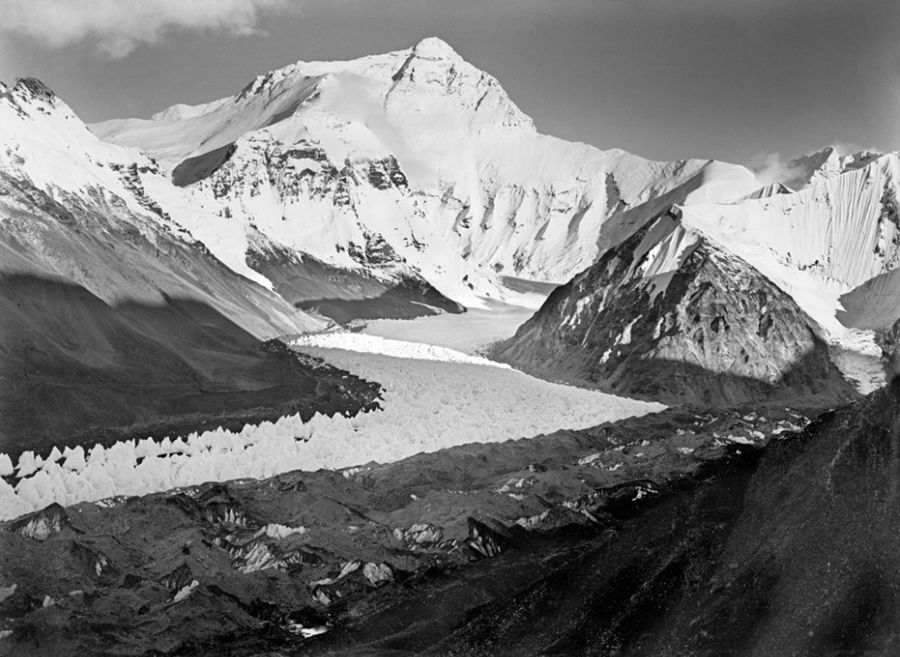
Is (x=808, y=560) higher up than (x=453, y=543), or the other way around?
(x=808, y=560)

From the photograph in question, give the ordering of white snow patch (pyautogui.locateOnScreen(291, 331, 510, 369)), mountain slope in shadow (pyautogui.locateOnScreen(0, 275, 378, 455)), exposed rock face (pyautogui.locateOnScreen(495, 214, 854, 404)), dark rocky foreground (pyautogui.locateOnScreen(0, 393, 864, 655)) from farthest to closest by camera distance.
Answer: white snow patch (pyautogui.locateOnScreen(291, 331, 510, 369)) < exposed rock face (pyautogui.locateOnScreen(495, 214, 854, 404)) < mountain slope in shadow (pyautogui.locateOnScreen(0, 275, 378, 455)) < dark rocky foreground (pyautogui.locateOnScreen(0, 393, 864, 655))

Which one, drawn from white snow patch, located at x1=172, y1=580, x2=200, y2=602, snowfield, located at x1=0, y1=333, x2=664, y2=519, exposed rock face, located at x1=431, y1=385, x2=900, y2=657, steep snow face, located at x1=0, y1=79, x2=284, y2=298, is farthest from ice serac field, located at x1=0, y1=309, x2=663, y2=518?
steep snow face, located at x1=0, y1=79, x2=284, y2=298

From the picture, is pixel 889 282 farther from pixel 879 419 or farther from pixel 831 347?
pixel 879 419

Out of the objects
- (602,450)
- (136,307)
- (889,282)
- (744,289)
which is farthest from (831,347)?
(136,307)

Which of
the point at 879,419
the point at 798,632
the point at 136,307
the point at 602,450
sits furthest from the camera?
the point at 136,307

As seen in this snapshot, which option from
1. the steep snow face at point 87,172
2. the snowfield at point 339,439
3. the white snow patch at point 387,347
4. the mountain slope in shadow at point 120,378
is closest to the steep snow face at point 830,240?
the white snow patch at point 387,347

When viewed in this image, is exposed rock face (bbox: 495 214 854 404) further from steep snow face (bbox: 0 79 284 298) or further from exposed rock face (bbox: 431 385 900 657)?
steep snow face (bbox: 0 79 284 298)
